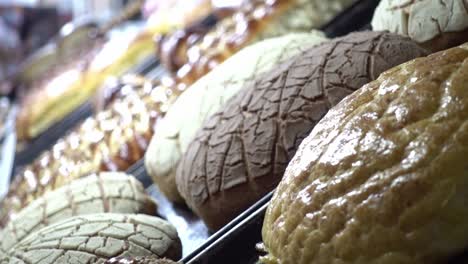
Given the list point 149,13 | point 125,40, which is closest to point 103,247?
point 125,40

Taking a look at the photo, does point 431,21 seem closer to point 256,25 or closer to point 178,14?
point 256,25

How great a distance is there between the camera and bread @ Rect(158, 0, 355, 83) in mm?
2201

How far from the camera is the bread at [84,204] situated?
66.9 inches

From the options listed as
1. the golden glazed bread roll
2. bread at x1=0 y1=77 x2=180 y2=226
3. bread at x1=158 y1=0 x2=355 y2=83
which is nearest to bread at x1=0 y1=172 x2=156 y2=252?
bread at x1=0 y1=77 x2=180 y2=226

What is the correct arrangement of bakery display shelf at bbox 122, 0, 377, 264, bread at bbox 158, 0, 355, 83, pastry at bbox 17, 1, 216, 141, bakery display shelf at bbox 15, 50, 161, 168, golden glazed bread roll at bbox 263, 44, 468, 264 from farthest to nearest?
pastry at bbox 17, 1, 216, 141, bakery display shelf at bbox 15, 50, 161, 168, bread at bbox 158, 0, 355, 83, bakery display shelf at bbox 122, 0, 377, 264, golden glazed bread roll at bbox 263, 44, 468, 264

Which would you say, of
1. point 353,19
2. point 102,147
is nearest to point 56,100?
point 102,147

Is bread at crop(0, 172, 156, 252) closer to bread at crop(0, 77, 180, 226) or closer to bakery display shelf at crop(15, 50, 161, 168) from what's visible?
bread at crop(0, 77, 180, 226)

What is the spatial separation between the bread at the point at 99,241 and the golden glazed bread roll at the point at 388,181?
0.41 metres

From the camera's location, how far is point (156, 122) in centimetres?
234

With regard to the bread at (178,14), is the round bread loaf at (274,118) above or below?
below

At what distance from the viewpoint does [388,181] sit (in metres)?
0.84

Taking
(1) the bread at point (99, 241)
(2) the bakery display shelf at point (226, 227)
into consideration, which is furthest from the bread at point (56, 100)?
(1) the bread at point (99, 241)

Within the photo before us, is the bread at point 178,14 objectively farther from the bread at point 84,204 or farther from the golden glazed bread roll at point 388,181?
the golden glazed bread roll at point 388,181

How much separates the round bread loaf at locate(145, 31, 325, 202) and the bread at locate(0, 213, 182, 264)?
0.34m
